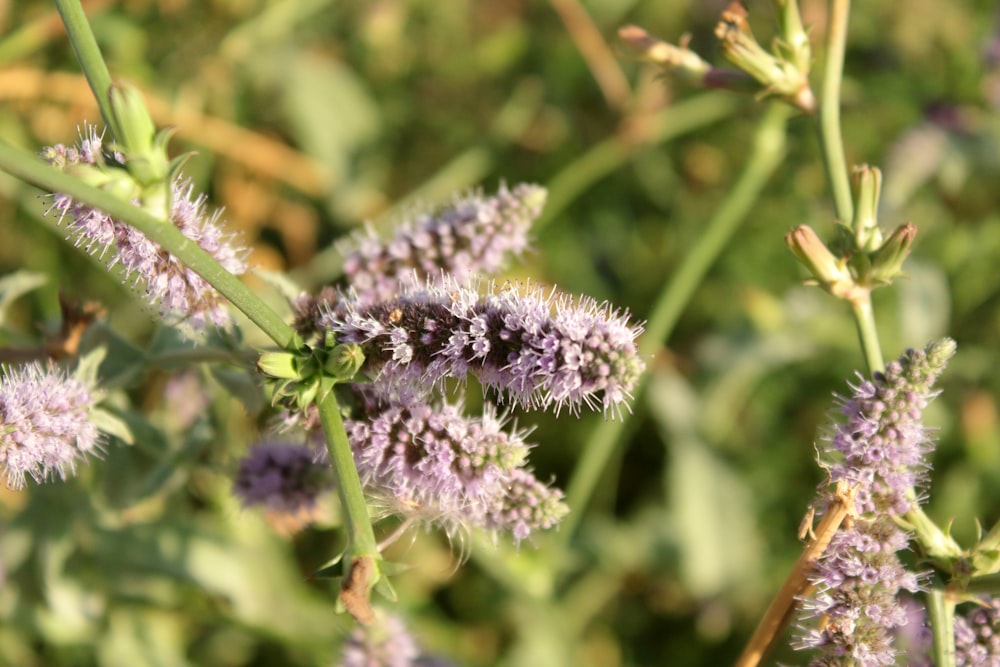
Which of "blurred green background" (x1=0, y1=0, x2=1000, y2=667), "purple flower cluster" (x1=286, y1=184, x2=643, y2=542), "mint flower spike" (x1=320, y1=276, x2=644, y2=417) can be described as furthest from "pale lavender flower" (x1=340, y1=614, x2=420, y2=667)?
"mint flower spike" (x1=320, y1=276, x2=644, y2=417)

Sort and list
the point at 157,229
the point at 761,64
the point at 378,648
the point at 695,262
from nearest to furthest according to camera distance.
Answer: the point at 157,229 → the point at 761,64 → the point at 378,648 → the point at 695,262

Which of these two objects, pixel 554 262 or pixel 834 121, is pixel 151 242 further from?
pixel 554 262

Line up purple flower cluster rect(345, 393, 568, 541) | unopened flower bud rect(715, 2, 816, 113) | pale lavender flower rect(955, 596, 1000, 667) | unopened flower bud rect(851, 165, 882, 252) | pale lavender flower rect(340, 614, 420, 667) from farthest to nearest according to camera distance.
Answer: pale lavender flower rect(340, 614, 420, 667)
unopened flower bud rect(715, 2, 816, 113)
unopened flower bud rect(851, 165, 882, 252)
pale lavender flower rect(955, 596, 1000, 667)
purple flower cluster rect(345, 393, 568, 541)

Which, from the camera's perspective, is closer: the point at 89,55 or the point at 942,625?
the point at 89,55

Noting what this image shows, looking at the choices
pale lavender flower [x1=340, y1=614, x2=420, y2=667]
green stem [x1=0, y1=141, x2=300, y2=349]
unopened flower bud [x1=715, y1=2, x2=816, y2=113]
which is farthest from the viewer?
pale lavender flower [x1=340, y1=614, x2=420, y2=667]

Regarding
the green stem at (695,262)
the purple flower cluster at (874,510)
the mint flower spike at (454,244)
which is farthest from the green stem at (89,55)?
the green stem at (695,262)

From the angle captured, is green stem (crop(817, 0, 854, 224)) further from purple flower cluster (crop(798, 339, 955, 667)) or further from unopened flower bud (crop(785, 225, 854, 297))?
purple flower cluster (crop(798, 339, 955, 667))

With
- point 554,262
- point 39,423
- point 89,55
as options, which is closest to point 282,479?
point 39,423
